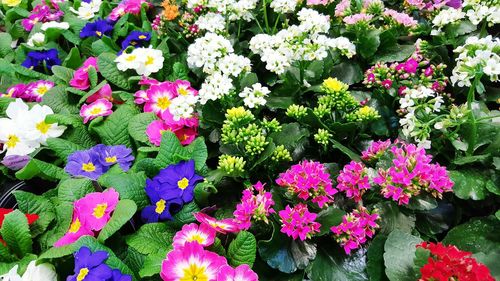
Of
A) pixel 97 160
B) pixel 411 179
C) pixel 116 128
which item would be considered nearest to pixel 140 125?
pixel 116 128

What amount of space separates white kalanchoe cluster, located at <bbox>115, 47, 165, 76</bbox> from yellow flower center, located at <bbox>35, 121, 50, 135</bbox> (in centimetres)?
42

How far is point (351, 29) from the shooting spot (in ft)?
6.46

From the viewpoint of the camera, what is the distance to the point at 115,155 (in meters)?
1.68

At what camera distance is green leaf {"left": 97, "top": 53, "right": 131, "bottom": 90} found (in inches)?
82.2

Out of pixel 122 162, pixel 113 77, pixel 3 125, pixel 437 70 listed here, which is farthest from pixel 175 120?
pixel 437 70

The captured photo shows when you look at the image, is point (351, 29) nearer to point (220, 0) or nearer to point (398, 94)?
point (398, 94)

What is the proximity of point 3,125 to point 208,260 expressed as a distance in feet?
3.72

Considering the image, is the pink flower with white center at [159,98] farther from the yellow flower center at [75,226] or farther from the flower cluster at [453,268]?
the flower cluster at [453,268]

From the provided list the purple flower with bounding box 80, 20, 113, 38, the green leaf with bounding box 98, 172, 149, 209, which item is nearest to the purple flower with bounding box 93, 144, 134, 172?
the green leaf with bounding box 98, 172, 149, 209

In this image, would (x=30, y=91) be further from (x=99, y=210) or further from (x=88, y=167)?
(x=99, y=210)

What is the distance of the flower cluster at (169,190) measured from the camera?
1.45 metres

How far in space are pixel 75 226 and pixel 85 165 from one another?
10.2 inches

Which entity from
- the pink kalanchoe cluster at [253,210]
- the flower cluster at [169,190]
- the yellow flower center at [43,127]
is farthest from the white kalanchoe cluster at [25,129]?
the pink kalanchoe cluster at [253,210]

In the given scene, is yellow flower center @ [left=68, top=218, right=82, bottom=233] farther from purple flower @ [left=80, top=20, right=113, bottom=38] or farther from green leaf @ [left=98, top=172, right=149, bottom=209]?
purple flower @ [left=80, top=20, right=113, bottom=38]
